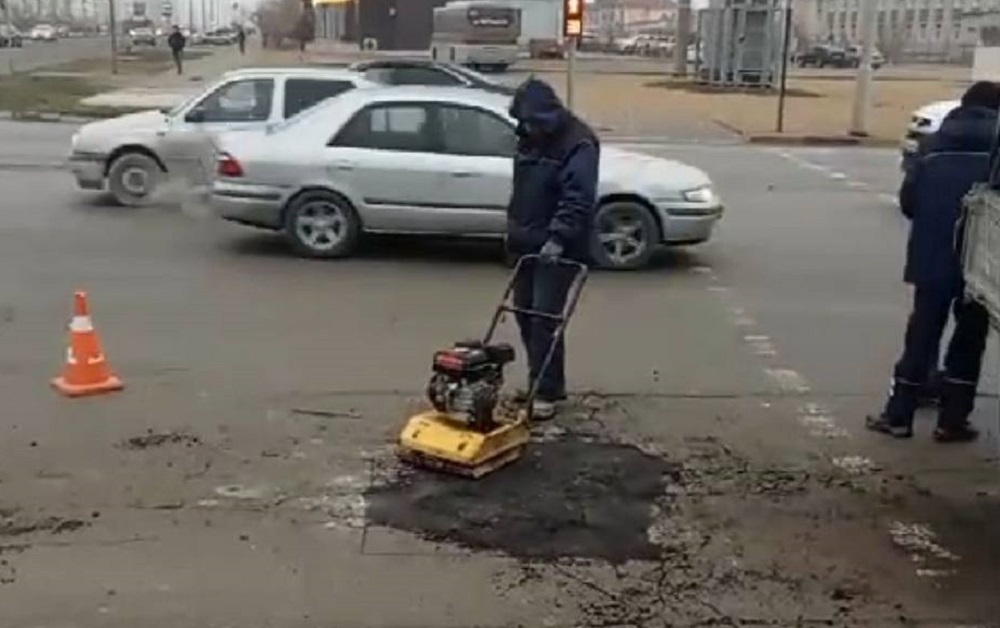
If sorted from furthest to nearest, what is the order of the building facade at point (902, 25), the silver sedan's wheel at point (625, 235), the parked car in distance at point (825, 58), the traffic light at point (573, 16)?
1. the building facade at point (902, 25)
2. the parked car in distance at point (825, 58)
3. the traffic light at point (573, 16)
4. the silver sedan's wheel at point (625, 235)

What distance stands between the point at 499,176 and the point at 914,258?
5252 millimetres

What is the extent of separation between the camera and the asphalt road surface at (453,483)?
4.84 meters

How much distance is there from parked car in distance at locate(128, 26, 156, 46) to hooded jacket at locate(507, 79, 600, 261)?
76.8m

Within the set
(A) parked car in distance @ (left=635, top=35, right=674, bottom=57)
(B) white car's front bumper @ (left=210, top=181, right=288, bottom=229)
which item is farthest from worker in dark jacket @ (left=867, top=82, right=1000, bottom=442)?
(A) parked car in distance @ (left=635, top=35, right=674, bottom=57)

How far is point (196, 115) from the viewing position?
14125 millimetres

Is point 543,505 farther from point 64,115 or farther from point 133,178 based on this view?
point 64,115

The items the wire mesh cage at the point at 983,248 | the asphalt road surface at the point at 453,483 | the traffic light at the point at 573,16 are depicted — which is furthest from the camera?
the traffic light at the point at 573,16

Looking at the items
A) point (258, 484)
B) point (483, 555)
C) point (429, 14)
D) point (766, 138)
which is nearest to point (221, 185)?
point (258, 484)

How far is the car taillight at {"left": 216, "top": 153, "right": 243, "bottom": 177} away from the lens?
11539mm

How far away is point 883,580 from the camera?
506 centimetres

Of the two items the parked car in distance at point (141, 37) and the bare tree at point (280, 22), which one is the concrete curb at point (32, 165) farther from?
the parked car in distance at point (141, 37)

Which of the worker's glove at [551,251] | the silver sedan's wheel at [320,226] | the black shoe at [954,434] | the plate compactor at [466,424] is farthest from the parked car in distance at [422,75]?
the plate compactor at [466,424]

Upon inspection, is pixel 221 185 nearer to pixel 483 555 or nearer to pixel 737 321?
pixel 737 321

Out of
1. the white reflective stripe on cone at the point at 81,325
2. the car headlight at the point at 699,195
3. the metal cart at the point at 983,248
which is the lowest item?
the white reflective stripe on cone at the point at 81,325
